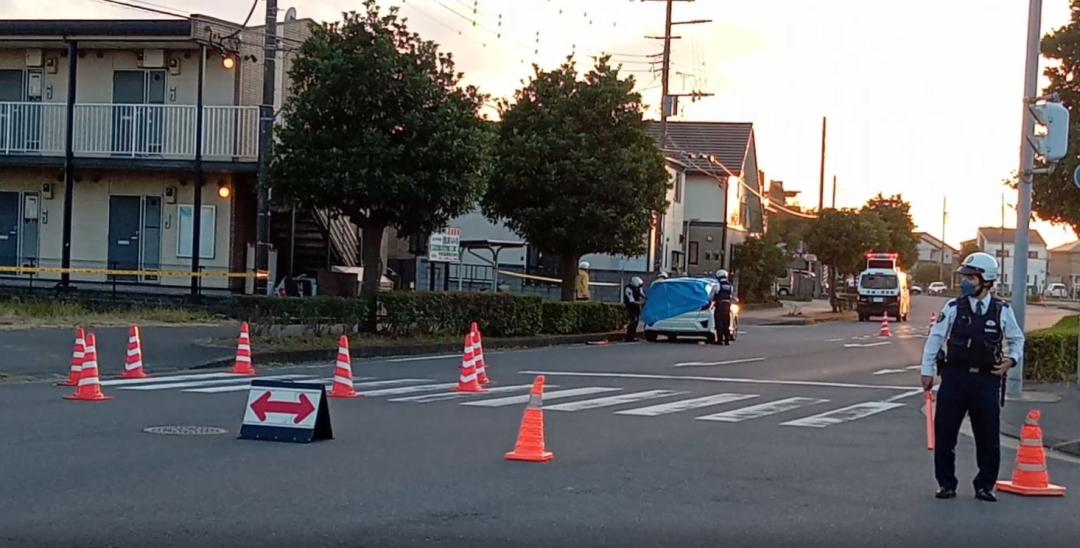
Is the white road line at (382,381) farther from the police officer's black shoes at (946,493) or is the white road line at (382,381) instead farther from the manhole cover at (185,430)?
the police officer's black shoes at (946,493)

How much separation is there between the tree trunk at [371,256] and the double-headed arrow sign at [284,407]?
13.6m

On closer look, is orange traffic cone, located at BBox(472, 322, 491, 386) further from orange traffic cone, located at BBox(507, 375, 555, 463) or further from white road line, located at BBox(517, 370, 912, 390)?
orange traffic cone, located at BBox(507, 375, 555, 463)

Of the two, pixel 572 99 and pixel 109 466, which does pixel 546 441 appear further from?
pixel 572 99

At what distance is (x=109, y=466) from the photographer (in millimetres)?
10156

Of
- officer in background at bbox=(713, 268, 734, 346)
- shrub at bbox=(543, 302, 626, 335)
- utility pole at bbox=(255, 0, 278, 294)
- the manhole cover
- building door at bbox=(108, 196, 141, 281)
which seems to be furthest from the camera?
building door at bbox=(108, 196, 141, 281)

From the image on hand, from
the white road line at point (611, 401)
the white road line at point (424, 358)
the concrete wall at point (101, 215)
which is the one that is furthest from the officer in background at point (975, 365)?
the concrete wall at point (101, 215)

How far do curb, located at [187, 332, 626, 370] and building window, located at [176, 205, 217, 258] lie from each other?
8833 millimetres

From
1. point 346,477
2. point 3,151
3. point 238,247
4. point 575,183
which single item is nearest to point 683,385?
point 346,477

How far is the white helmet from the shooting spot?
9609 mm

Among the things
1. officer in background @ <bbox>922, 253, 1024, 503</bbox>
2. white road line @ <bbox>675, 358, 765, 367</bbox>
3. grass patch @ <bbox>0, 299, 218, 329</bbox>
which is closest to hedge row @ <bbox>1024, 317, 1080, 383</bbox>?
white road line @ <bbox>675, 358, 765, 367</bbox>

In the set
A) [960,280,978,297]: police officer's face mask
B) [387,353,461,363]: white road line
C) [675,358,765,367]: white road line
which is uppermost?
[960,280,978,297]: police officer's face mask

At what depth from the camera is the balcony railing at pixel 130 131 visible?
31.1m

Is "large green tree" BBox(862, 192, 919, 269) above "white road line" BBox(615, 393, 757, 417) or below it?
Result: above

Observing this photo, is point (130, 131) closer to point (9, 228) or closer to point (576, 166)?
point (9, 228)
